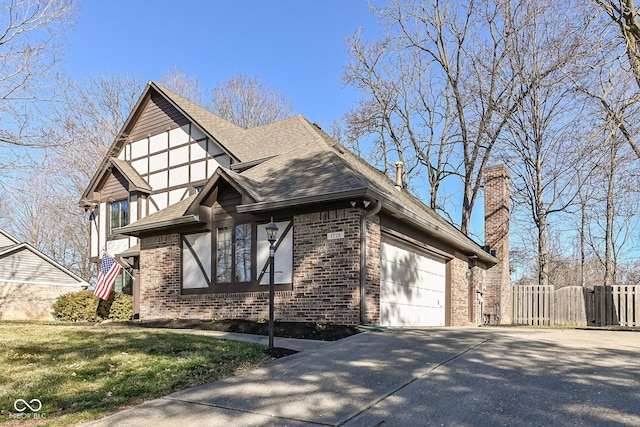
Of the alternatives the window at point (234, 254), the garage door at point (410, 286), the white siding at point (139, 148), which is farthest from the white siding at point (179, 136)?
the garage door at point (410, 286)

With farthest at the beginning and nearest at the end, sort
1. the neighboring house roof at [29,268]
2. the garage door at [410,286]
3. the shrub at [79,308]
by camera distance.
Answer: the neighboring house roof at [29,268], the shrub at [79,308], the garage door at [410,286]

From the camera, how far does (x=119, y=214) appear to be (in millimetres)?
21625

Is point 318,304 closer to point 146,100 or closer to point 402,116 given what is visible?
point 146,100

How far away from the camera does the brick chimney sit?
20562mm

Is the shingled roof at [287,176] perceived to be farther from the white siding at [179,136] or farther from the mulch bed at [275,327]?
the mulch bed at [275,327]

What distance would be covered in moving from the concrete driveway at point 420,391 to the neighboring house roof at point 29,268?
2085 cm

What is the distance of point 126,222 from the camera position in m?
21.1

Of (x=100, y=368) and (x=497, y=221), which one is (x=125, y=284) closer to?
(x=100, y=368)

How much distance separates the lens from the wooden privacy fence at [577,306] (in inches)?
696

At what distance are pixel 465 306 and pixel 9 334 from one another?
13677 mm

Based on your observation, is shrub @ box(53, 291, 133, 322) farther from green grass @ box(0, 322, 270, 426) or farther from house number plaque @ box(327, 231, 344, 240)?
house number plaque @ box(327, 231, 344, 240)

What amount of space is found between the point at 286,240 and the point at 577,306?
12.3 meters

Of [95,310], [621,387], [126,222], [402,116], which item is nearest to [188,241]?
[95,310]

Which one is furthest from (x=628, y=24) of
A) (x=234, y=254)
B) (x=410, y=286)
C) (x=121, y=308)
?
(x=121, y=308)
